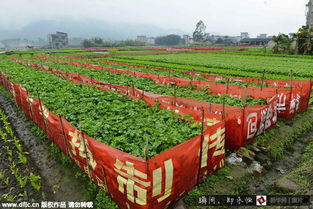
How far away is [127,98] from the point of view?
9.69 metres

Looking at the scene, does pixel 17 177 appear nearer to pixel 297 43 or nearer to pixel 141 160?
pixel 141 160

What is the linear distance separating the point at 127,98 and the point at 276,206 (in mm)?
6936

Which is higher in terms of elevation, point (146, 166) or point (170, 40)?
point (170, 40)

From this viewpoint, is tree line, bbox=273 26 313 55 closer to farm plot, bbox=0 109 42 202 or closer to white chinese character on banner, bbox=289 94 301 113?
white chinese character on banner, bbox=289 94 301 113

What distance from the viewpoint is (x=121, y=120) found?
6824 millimetres

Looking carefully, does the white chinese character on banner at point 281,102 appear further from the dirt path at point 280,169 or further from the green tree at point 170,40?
the green tree at point 170,40

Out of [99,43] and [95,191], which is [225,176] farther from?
[99,43]

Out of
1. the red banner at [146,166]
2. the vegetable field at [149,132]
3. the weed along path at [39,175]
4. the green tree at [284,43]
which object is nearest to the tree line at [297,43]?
the green tree at [284,43]

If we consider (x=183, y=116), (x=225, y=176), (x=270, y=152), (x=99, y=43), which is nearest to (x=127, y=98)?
(x=183, y=116)

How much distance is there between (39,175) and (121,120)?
3149 millimetres

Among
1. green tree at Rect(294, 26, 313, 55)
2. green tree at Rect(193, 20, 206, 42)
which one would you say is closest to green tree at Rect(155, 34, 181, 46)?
green tree at Rect(193, 20, 206, 42)

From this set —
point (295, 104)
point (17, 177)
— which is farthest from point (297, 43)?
point (17, 177)

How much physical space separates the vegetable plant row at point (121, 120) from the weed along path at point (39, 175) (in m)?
1.59

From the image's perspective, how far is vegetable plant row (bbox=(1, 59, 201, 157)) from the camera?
17.5ft
